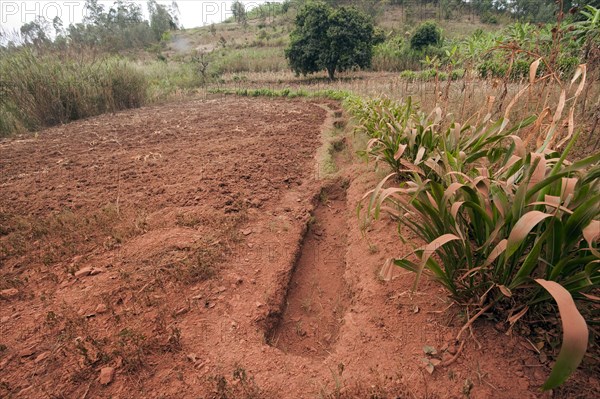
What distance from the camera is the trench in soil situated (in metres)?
1.89

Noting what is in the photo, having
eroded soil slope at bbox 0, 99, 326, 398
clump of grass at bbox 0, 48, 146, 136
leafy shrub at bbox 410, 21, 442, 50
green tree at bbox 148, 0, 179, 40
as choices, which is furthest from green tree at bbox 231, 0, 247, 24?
eroded soil slope at bbox 0, 99, 326, 398

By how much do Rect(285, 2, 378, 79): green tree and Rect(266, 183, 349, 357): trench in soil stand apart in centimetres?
1640

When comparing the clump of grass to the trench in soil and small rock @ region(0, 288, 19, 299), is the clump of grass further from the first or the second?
the trench in soil

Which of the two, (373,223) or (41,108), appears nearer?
(373,223)

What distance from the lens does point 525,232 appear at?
3.43ft

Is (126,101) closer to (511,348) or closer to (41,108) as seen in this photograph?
(41,108)

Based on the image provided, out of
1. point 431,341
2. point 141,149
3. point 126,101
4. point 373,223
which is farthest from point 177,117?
point 431,341

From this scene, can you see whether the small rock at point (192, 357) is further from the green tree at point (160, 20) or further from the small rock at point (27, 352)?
the green tree at point (160, 20)

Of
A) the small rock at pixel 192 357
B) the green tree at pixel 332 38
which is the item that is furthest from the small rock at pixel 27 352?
Result: the green tree at pixel 332 38

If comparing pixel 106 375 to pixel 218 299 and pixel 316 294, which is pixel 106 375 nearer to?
pixel 218 299

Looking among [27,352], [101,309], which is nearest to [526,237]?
[101,309]

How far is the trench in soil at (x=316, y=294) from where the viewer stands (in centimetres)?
189

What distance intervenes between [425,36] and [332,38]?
813cm

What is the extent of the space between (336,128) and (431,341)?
19.8 ft
